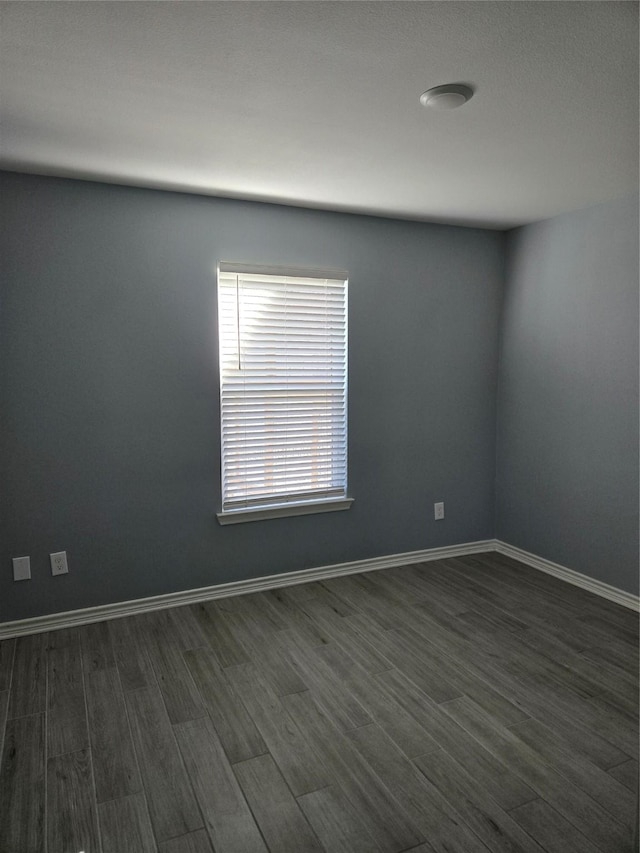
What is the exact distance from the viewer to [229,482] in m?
3.52

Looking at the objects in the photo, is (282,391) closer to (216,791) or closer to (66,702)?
(66,702)

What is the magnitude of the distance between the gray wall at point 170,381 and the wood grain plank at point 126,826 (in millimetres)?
1480

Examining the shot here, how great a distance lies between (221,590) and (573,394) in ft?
8.51

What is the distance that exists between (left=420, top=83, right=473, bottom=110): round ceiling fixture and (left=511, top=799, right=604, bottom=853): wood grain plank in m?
2.43

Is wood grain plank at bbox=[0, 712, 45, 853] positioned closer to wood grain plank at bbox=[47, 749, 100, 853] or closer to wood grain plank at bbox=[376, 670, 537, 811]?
wood grain plank at bbox=[47, 749, 100, 853]

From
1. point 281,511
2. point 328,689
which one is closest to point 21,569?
point 281,511

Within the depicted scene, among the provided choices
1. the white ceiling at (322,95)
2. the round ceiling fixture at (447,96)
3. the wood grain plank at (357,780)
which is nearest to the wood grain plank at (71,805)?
the wood grain plank at (357,780)

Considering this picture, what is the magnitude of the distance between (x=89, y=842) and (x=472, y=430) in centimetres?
339

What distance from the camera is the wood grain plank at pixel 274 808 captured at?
1724 millimetres

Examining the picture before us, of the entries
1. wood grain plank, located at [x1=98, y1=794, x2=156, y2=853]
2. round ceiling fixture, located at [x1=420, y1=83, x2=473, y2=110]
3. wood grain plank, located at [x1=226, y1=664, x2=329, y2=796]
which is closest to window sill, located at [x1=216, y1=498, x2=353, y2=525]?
wood grain plank, located at [x1=226, y1=664, x2=329, y2=796]

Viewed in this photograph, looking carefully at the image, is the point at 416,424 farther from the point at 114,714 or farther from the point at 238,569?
the point at 114,714

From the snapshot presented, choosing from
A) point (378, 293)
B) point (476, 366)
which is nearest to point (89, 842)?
point (378, 293)

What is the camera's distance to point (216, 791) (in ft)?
6.36

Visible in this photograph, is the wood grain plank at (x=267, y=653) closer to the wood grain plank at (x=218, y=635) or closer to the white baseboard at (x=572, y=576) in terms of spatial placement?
the wood grain plank at (x=218, y=635)
